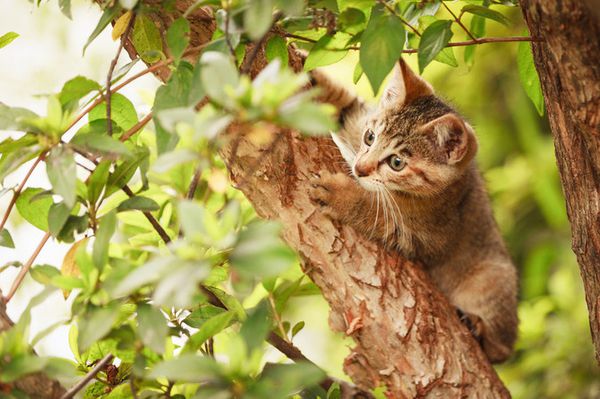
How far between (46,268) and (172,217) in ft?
1.94

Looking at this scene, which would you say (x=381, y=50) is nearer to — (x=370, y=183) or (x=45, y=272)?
(x=45, y=272)

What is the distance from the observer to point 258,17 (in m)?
0.89

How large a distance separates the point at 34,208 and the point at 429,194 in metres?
Result: 1.22

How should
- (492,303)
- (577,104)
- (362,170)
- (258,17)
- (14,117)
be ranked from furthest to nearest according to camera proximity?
(492,303), (362,170), (577,104), (14,117), (258,17)

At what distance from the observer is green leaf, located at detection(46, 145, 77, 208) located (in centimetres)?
95

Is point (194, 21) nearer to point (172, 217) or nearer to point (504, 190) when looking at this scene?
point (172, 217)

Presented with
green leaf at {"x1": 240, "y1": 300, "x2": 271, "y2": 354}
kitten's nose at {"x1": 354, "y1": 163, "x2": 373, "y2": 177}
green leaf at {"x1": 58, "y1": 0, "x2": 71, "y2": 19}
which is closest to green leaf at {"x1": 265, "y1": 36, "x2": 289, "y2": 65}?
green leaf at {"x1": 58, "y1": 0, "x2": 71, "y2": 19}

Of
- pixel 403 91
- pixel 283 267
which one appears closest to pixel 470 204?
pixel 403 91

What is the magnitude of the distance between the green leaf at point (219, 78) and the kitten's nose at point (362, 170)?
116 cm

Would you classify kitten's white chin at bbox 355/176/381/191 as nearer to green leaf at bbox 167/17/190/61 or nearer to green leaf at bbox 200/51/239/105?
green leaf at bbox 167/17/190/61

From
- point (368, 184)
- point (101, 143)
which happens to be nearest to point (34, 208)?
point (101, 143)

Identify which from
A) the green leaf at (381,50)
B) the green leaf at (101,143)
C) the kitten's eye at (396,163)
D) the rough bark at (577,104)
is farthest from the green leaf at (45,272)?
the kitten's eye at (396,163)

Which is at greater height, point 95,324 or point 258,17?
point 258,17

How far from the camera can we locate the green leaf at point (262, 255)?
776 millimetres
